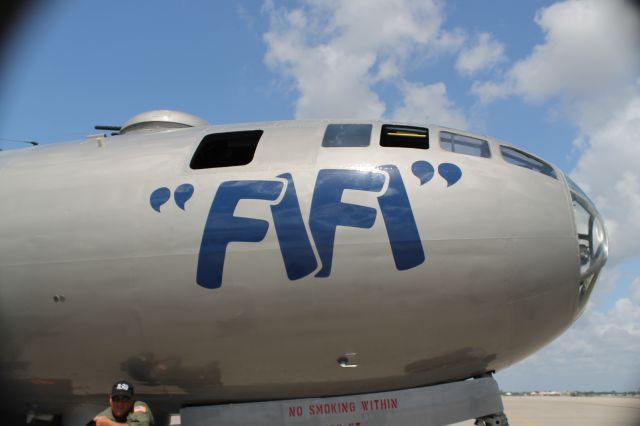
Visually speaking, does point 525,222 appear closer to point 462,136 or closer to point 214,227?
point 462,136

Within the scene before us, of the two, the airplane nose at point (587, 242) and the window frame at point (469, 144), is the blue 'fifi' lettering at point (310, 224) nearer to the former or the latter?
the window frame at point (469, 144)

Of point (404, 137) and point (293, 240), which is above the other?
point (404, 137)

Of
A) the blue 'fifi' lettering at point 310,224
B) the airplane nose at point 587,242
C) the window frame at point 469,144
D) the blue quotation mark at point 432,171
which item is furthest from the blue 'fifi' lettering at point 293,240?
the airplane nose at point 587,242

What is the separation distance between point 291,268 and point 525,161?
3.92 m

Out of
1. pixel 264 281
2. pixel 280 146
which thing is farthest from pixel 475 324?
pixel 280 146

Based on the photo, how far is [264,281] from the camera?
24.2ft

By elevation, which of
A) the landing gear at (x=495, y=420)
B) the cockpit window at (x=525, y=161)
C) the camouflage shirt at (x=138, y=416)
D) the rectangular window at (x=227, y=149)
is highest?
the rectangular window at (x=227, y=149)

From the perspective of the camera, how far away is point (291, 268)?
7352 millimetres

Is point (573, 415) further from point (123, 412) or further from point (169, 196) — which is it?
point (123, 412)

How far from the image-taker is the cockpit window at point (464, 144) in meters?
8.26

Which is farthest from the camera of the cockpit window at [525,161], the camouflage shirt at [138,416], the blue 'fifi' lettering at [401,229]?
the cockpit window at [525,161]

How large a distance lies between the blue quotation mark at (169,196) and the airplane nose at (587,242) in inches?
216

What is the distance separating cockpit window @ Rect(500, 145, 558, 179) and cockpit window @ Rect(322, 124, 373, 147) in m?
2.05

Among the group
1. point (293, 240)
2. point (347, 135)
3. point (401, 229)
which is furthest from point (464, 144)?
point (293, 240)
